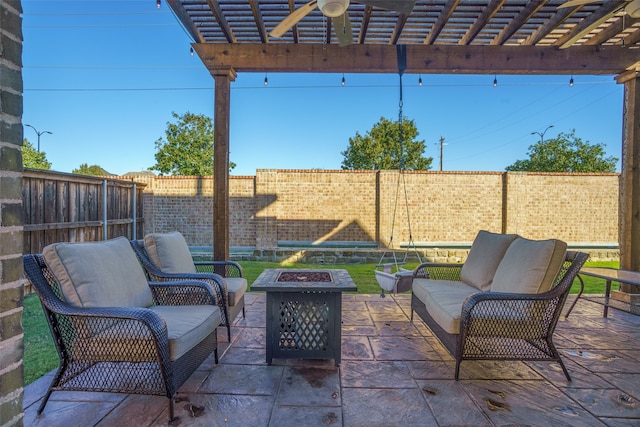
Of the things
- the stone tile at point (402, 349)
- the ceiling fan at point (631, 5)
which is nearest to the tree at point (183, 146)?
the stone tile at point (402, 349)

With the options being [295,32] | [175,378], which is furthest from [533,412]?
[295,32]

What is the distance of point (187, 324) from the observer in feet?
6.46

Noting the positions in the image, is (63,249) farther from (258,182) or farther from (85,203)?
(258,182)

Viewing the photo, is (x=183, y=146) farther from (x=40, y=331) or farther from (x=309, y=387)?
(x=309, y=387)

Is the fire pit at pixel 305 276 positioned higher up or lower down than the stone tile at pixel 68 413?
higher up

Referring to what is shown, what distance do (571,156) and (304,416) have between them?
60.5 feet

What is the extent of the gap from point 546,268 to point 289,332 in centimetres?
183

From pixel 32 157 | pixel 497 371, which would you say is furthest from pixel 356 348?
pixel 32 157

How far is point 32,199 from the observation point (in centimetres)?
423

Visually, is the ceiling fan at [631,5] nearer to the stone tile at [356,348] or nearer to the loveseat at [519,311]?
the loveseat at [519,311]

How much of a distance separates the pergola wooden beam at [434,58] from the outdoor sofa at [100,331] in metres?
2.87

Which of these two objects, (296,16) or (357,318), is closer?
(296,16)

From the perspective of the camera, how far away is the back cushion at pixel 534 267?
7.27ft

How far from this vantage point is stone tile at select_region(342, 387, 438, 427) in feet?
5.65
